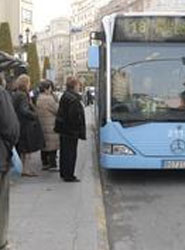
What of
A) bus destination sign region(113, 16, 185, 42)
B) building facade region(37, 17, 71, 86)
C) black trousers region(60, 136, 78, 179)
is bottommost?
building facade region(37, 17, 71, 86)

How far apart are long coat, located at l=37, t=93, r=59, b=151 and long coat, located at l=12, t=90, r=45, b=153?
2.01 ft

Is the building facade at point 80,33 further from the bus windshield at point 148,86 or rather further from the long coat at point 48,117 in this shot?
the bus windshield at point 148,86

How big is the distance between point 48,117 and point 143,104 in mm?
1880

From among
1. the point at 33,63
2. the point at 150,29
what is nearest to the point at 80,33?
the point at 33,63

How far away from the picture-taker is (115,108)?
1242 cm

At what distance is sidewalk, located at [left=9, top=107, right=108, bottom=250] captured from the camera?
288 inches

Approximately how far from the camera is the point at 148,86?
12.4 metres

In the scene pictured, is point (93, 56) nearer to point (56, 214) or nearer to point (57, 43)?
point (56, 214)

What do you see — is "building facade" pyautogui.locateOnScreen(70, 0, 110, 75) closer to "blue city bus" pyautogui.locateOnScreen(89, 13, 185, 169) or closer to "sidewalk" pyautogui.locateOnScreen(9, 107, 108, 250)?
"blue city bus" pyautogui.locateOnScreen(89, 13, 185, 169)

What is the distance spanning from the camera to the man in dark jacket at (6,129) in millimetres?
6172

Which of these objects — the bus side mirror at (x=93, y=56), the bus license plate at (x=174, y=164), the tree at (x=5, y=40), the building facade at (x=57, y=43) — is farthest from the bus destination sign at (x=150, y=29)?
the building facade at (x=57, y=43)

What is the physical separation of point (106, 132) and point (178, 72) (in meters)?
1.62

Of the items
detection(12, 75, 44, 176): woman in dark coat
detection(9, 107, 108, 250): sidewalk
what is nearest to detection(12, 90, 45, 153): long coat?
detection(12, 75, 44, 176): woman in dark coat

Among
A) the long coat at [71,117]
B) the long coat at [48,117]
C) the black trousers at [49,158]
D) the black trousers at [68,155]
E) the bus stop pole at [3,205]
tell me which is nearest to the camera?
the bus stop pole at [3,205]
